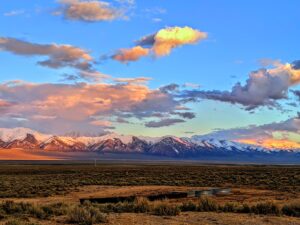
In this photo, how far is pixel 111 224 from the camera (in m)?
19.0

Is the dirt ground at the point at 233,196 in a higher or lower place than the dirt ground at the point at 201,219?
lower

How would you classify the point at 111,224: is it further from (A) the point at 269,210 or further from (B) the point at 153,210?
(A) the point at 269,210

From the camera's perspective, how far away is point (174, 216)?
21.4 metres

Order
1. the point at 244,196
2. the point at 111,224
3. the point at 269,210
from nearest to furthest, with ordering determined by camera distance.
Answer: the point at 111,224 → the point at 269,210 → the point at 244,196

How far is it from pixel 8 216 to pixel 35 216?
1121 millimetres

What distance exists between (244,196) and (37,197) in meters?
14.5

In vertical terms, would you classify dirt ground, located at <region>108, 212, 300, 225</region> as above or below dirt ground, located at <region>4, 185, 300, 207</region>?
above

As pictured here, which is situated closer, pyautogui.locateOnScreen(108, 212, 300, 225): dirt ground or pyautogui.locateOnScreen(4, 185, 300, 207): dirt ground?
pyautogui.locateOnScreen(108, 212, 300, 225): dirt ground

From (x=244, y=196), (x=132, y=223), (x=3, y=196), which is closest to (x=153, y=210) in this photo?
(x=132, y=223)

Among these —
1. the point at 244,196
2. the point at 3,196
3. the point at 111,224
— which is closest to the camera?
the point at 111,224

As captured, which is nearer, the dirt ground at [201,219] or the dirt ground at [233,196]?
the dirt ground at [201,219]

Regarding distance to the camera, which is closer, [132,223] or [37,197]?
[132,223]

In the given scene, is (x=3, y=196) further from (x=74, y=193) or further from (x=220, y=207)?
(x=220, y=207)

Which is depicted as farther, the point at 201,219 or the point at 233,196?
the point at 233,196
